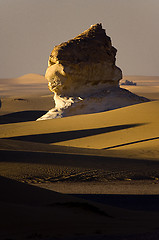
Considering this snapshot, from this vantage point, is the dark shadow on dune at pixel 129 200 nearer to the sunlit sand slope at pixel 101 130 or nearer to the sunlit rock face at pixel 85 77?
the sunlit sand slope at pixel 101 130

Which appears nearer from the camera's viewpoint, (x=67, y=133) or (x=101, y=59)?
(x=67, y=133)

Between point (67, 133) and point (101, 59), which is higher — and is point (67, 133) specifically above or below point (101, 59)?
below

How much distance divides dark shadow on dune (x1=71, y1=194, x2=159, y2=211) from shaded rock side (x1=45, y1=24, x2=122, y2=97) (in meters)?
18.0

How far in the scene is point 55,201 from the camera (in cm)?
595

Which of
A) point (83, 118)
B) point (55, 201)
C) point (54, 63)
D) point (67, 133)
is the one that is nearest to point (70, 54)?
point (54, 63)

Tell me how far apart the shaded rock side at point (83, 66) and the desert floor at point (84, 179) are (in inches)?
176

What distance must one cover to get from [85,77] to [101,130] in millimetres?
8032

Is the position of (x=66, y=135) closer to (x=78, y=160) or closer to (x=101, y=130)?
(x=101, y=130)

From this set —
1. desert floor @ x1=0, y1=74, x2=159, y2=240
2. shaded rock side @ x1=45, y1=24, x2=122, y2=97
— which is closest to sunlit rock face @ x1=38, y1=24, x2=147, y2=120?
shaded rock side @ x1=45, y1=24, x2=122, y2=97

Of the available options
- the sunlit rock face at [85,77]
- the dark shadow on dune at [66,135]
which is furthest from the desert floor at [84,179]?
the sunlit rock face at [85,77]

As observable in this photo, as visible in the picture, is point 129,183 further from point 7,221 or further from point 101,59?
point 101,59

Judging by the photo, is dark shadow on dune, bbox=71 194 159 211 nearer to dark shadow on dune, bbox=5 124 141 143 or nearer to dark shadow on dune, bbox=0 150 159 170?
dark shadow on dune, bbox=0 150 159 170

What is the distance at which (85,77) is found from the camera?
26.4 m

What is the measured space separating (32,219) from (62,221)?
1.13 ft
